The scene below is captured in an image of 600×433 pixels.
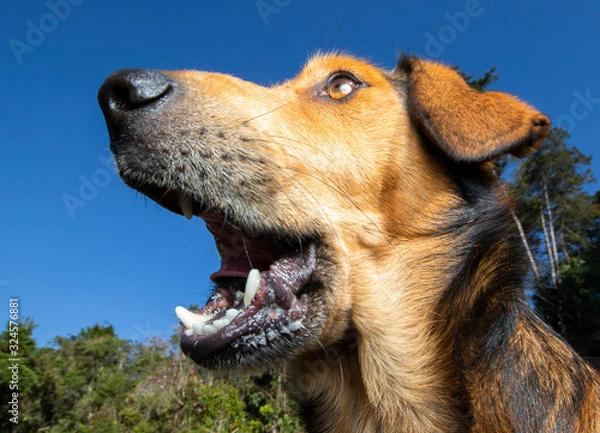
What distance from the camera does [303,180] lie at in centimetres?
293

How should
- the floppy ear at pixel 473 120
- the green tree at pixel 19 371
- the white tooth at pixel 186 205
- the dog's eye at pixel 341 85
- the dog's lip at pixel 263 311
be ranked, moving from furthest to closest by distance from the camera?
the green tree at pixel 19 371 → the dog's eye at pixel 341 85 → the floppy ear at pixel 473 120 → the white tooth at pixel 186 205 → the dog's lip at pixel 263 311

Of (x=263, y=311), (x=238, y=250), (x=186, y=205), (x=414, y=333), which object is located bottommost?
(x=414, y=333)

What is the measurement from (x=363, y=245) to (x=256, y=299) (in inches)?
31.8

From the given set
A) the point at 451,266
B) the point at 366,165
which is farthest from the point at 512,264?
the point at 366,165

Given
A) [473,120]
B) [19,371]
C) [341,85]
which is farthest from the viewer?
[19,371]

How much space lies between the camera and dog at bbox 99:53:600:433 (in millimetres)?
2562

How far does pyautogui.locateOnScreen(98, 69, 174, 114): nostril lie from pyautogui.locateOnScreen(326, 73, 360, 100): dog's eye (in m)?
1.39

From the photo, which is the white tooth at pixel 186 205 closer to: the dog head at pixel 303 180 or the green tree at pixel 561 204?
the dog head at pixel 303 180

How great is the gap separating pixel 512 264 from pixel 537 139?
90cm

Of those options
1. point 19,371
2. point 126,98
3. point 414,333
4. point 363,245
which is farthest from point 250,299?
point 19,371

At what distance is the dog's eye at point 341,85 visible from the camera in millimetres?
3502

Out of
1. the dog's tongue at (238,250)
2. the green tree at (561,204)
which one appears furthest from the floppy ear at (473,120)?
the green tree at (561,204)

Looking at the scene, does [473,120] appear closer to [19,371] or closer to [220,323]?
[220,323]

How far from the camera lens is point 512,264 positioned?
10.1 feet
